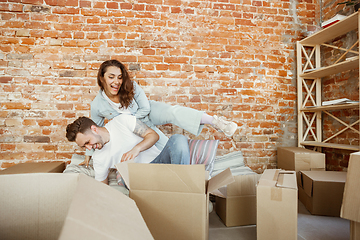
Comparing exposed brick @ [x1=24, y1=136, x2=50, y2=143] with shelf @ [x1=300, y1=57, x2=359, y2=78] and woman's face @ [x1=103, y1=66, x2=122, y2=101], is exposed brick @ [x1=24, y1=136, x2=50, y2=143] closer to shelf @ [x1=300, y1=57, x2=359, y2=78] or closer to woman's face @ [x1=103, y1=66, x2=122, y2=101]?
woman's face @ [x1=103, y1=66, x2=122, y2=101]

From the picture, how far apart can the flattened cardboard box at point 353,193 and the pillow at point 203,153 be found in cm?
120

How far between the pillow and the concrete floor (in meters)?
0.56

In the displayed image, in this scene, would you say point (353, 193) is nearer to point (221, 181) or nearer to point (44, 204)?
point (221, 181)

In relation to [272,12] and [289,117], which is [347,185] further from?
[272,12]

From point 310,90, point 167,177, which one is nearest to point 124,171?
point 167,177

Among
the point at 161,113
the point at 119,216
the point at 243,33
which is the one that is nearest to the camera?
the point at 119,216

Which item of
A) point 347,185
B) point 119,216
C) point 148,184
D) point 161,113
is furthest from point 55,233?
point 161,113

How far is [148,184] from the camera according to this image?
3.09ft

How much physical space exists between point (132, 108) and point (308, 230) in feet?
5.72

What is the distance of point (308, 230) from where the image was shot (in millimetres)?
1392

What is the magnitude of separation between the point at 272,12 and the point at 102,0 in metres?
2.05

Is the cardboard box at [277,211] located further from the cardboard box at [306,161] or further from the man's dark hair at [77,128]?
the man's dark hair at [77,128]

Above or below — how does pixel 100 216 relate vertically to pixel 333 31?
below

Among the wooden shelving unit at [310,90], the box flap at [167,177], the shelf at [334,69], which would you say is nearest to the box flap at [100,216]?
the box flap at [167,177]
